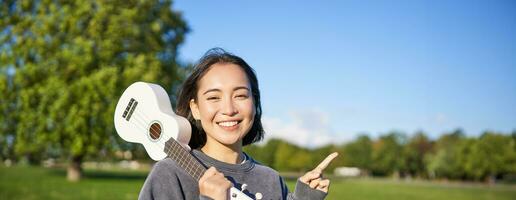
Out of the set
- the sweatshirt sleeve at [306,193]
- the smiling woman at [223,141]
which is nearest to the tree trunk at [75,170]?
the smiling woman at [223,141]

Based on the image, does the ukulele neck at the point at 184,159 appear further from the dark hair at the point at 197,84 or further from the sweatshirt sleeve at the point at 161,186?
the dark hair at the point at 197,84

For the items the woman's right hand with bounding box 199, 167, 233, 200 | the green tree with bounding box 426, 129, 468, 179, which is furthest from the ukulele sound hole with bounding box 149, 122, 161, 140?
the green tree with bounding box 426, 129, 468, 179

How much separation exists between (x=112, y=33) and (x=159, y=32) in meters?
2.20

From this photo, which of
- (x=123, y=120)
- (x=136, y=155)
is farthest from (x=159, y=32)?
(x=123, y=120)

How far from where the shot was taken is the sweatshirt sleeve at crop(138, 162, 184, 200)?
256cm

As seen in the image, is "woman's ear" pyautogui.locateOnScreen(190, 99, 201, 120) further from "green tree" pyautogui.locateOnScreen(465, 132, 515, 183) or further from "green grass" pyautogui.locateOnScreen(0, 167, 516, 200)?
"green tree" pyautogui.locateOnScreen(465, 132, 515, 183)

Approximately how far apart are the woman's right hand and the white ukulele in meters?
0.20

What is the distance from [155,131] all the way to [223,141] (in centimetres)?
40

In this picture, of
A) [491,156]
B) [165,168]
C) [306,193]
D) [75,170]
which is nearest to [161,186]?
[165,168]

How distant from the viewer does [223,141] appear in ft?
9.18

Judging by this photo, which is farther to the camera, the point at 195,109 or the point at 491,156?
the point at 491,156

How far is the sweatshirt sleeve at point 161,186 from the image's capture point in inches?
101

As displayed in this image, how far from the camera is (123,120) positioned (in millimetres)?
3014

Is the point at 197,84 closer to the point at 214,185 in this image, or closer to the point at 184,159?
the point at 184,159
